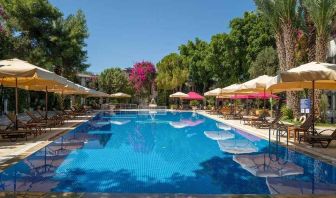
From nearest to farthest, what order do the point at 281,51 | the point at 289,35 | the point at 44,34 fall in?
the point at 289,35 → the point at 281,51 → the point at 44,34

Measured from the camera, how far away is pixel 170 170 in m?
8.91

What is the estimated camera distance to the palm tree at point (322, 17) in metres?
20.8

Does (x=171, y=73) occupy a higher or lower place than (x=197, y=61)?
lower

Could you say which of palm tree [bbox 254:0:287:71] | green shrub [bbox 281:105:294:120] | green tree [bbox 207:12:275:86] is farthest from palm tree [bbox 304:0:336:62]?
green tree [bbox 207:12:275:86]

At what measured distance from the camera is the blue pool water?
691 centimetres

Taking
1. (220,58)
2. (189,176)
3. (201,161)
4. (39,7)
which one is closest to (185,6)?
(39,7)

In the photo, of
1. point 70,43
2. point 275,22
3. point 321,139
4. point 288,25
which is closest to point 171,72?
point 70,43

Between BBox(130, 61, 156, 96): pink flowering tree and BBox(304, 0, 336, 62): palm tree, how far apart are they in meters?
39.7

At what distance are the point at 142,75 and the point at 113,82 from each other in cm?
530

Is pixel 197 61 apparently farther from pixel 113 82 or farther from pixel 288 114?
pixel 288 114

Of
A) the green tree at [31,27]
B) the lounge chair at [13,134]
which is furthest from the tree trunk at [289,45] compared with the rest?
the green tree at [31,27]

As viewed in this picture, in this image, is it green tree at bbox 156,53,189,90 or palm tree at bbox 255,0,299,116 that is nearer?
palm tree at bbox 255,0,299,116

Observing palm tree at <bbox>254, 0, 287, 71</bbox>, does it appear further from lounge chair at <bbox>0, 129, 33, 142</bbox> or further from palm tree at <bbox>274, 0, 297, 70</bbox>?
lounge chair at <bbox>0, 129, 33, 142</bbox>

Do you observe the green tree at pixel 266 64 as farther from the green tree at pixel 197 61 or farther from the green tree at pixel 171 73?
the green tree at pixel 171 73
